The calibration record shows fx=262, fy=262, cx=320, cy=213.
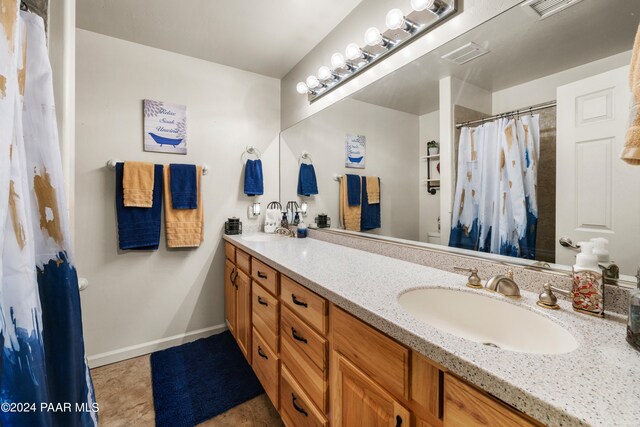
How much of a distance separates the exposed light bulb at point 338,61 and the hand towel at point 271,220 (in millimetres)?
1225

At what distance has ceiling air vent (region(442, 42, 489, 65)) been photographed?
1.03m

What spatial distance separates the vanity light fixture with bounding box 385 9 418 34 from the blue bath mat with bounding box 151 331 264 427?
2.09 m

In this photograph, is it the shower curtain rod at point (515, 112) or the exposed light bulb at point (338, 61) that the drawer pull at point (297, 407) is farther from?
the exposed light bulb at point (338, 61)

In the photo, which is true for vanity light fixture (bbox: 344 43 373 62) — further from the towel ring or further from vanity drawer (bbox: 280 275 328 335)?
vanity drawer (bbox: 280 275 328 335)

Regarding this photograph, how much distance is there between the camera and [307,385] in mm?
998

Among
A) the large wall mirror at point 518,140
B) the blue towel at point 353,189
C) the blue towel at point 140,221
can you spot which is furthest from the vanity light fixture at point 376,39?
the blue towel at point 140,221

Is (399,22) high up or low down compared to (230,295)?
up

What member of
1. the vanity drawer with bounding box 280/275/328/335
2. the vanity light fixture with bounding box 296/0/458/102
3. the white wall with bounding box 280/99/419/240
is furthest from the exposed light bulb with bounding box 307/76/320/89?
the vanity drawer with bounding box 280/275/328/335

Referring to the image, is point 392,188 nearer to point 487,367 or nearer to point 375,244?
point 375,244

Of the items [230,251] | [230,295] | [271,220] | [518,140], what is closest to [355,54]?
[518,140]

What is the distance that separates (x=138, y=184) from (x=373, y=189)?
63.6 inches

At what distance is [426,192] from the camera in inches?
49.5

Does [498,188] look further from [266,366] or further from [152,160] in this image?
[152,160]

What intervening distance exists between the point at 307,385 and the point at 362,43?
1748 mm
